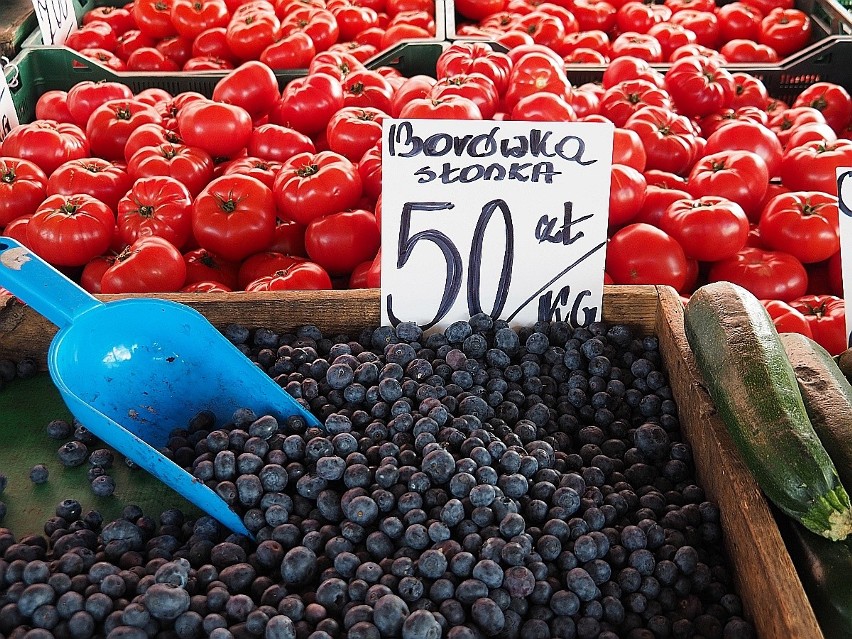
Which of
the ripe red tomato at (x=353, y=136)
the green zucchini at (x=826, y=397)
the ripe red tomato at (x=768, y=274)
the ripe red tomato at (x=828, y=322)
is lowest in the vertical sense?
the ripe red tomato at (x=828, y=322)

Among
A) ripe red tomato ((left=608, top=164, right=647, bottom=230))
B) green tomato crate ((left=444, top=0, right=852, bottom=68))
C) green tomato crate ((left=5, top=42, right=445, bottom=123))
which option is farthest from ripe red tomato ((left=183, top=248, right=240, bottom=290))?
green tomato crate ((left=444, top=0, right=852, bottom=68))

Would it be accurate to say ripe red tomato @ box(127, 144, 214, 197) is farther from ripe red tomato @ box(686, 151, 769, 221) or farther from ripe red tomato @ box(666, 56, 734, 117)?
ripe red tomato @ box(666, 56, 734, 117)

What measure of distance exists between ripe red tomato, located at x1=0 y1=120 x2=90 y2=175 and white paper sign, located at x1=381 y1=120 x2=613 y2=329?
4.62 feet

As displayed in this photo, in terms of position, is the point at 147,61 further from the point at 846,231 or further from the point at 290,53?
the point at 846,231

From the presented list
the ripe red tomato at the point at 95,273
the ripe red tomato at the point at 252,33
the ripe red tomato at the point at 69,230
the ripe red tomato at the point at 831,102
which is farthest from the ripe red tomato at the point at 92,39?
the ripe red tomato at the point at 831,102

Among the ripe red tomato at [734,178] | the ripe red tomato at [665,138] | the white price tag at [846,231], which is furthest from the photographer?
the ripe red tomato at [665,138]

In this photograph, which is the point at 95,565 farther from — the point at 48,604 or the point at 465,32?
the point at 465,32

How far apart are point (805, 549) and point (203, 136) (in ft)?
6.55

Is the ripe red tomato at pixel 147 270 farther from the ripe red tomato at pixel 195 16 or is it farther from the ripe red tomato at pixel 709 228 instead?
the ripe red tomato at pixel 195 16

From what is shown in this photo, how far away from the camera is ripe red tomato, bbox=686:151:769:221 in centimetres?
216

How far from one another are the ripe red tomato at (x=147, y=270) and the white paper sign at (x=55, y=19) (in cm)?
181

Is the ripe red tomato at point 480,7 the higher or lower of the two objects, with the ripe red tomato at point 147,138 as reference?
higher

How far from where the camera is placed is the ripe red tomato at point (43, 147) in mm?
2453

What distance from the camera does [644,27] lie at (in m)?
3.64
